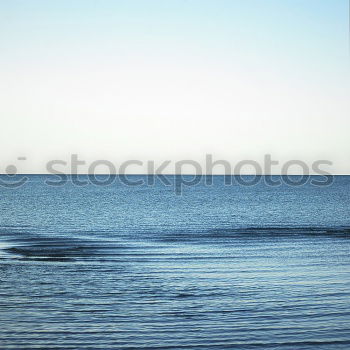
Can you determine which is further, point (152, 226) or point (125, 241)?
point (152, 226)

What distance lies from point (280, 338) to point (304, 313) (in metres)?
2.77

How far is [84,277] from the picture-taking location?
76.6 feet

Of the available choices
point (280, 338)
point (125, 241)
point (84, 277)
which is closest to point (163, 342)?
point (280, 338)

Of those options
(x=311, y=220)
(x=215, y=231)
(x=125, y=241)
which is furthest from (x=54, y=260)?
(x=311, y=220)

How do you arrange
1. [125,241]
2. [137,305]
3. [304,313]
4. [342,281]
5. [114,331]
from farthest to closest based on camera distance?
[125,241] < [342,281] < [137,305] < [304,313] < [114,331]

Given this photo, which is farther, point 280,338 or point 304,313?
point 304,313

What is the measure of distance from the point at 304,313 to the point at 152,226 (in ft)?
116

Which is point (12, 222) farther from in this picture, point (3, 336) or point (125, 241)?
point (3, 336)

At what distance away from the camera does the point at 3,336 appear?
1480 cm

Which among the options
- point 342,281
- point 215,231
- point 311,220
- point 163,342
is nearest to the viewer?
point 163,342

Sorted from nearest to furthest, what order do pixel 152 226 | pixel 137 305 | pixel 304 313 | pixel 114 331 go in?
1. pixel 114 331
2. pixel 304 313
3. pixel 137 305
4. pixel 152 226

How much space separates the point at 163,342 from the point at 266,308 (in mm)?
4552

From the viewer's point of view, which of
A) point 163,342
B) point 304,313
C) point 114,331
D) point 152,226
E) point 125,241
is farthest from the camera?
point 152,226

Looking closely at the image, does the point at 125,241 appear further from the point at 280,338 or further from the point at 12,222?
the point at 280,338
